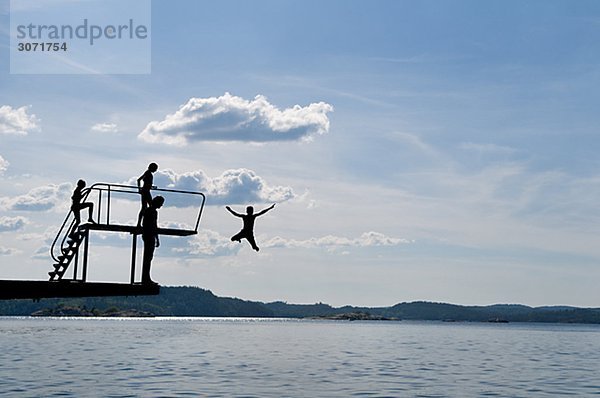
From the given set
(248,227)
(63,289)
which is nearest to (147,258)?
(63,289)

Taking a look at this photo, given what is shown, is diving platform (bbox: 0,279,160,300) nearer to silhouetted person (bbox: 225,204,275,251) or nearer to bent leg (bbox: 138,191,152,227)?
bent leg (bbox: 138,191,152,227)

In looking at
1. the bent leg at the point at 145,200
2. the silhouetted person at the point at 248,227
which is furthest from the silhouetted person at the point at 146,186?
the silhouetted person at the point at 248,227

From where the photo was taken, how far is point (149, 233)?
24297 millimetres

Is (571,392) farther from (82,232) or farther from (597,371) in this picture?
(82,232)

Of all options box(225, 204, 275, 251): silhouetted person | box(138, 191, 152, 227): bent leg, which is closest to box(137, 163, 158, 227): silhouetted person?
box(138, 191, 152, 227): bent leg

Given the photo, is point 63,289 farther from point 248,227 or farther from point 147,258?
point 248,227

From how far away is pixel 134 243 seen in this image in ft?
80.9

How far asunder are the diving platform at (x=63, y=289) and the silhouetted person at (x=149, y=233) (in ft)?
1.83

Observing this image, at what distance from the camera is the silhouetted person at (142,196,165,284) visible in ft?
79.7

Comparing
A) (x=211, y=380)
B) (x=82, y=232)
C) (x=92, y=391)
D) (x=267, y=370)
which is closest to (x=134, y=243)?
(x=82, y=232)

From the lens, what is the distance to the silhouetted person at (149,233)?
2428cm

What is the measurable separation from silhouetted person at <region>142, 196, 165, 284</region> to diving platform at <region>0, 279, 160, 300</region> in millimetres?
557

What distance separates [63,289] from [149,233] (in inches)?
120

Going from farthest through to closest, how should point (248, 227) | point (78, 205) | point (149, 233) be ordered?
1. point (248, 227)
2. point (78, 205)
3. point (149, 233)
